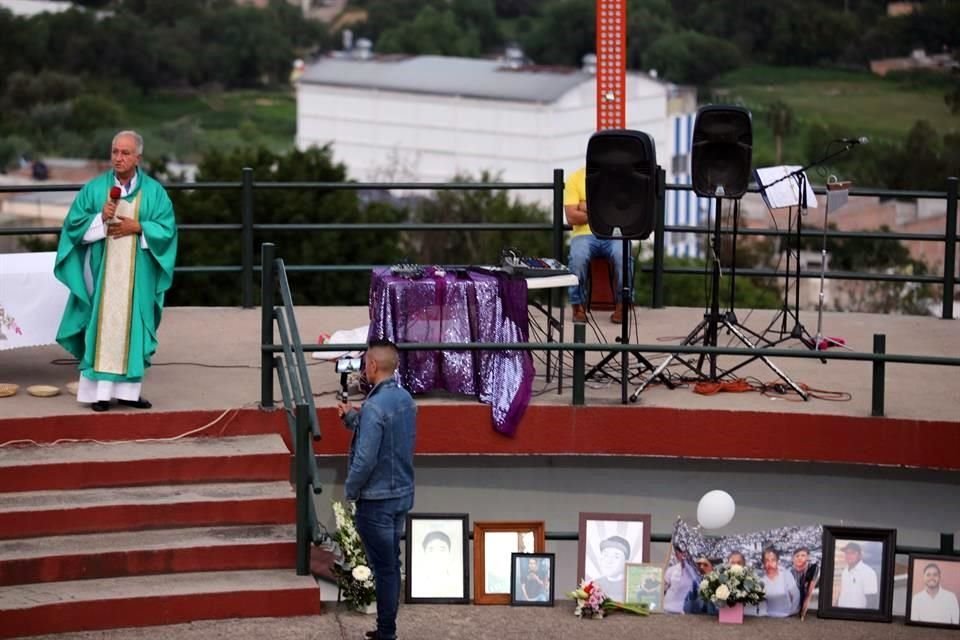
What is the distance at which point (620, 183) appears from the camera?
35.1ft

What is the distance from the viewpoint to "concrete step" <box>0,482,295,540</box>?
9.24 m

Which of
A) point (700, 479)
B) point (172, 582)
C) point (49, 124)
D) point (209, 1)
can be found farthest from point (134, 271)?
point (209, 1)

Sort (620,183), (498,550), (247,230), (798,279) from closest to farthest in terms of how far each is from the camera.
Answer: (498,550) < (620,183) < (798,279) < (247,230)

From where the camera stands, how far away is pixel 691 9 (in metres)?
131

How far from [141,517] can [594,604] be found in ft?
7.81

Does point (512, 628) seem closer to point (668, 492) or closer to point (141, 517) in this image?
point (668, 492)

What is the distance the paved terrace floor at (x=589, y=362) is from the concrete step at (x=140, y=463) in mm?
253

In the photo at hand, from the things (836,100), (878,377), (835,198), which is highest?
(835,198)

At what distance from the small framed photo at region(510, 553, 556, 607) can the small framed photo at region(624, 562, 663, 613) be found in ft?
1.31

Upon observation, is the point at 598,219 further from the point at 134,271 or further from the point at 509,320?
the point at 134,271

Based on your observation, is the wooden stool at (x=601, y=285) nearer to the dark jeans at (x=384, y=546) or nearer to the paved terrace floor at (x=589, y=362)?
the paved terrace floor at (x=589, y=362)

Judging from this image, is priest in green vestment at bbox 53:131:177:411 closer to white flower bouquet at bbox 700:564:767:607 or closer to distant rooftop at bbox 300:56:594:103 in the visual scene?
white flower bouquet at bbox 700:564:767:607

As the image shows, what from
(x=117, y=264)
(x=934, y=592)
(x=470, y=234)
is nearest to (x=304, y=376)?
(x=117, y=264)

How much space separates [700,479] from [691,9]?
124m
